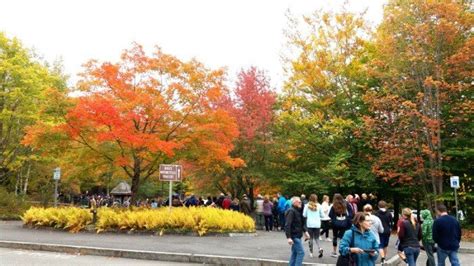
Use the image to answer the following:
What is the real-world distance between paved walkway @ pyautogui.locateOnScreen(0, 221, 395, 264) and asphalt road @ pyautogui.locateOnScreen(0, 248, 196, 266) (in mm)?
1103

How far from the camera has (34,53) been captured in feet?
123

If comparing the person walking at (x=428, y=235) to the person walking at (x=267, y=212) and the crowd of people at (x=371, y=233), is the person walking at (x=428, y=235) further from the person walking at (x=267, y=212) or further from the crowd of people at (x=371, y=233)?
the person walking at (x=267, y=212)

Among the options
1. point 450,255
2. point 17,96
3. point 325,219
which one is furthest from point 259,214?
point 17,96

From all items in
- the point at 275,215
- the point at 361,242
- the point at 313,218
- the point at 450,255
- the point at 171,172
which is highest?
Result: the point at 171,172

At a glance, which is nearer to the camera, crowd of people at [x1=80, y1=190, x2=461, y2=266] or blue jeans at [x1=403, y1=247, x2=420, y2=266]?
crowd of people at [x1=80, y1=190, x2=461, y2=266]

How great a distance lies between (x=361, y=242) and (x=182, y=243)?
8.25 metres

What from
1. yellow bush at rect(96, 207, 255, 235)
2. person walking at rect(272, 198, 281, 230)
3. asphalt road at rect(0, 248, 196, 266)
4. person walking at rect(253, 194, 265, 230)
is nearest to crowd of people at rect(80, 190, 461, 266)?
asphalt road at rect(0, 248, 196, 266)

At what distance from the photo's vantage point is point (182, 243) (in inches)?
545

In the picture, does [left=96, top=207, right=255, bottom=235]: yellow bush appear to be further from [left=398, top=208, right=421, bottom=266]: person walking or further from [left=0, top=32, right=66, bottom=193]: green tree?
[left=0, top=32, right=66, bottom=193]: green tree

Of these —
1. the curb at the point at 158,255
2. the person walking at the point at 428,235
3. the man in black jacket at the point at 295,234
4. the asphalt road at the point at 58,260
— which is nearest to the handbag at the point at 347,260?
the man in black jacket at the point at 295,234

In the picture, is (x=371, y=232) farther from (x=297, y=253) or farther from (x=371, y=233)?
(x=297, y=253)

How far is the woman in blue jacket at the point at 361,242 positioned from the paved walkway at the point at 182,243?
4065mm

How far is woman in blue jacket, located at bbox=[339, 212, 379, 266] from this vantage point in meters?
6.58

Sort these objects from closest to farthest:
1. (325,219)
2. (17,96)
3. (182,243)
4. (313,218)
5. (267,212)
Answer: (313,218) → (325,219) → (182,243) → (267,212) → (17,96)
